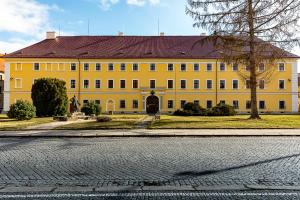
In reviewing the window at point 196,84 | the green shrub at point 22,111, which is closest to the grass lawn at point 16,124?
the green shrub at point 22,111

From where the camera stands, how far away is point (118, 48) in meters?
70.7

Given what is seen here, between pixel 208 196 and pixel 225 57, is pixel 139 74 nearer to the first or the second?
pixel 225 57

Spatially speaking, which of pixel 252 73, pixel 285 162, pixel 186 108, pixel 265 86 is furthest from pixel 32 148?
pixel 265 86

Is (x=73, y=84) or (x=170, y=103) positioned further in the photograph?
(x=73, y=84)

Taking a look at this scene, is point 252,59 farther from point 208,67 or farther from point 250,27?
point 208,67

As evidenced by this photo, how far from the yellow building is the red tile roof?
19 centimetres

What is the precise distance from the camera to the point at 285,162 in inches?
392

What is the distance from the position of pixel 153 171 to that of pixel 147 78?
2380 inches

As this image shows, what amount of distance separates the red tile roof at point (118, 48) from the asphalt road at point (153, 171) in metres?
56.9

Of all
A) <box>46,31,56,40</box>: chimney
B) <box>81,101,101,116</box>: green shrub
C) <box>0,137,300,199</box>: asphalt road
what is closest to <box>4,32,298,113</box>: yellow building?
<box>46,31,56,40</box>: chimney

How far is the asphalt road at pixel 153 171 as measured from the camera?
6.98 m

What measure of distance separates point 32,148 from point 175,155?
Result: 18.2 feet

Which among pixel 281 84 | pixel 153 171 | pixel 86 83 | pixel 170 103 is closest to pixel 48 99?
pixel 153 171

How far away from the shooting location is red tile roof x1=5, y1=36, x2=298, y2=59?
68.7 m
